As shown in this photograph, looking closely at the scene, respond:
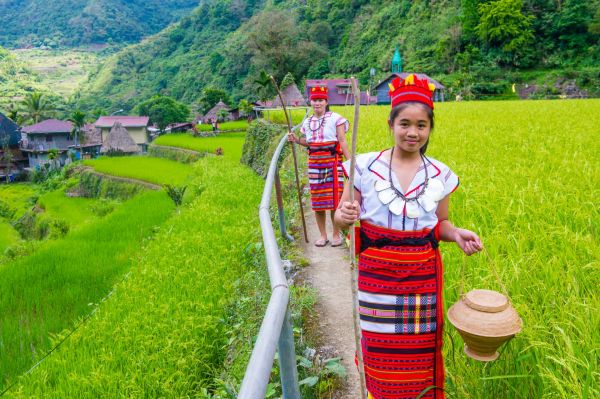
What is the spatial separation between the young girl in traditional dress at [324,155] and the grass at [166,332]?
2.51ft

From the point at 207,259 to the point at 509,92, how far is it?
1336 inches

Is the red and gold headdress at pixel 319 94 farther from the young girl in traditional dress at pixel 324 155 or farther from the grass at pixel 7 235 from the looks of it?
the grass at pixel 7 235

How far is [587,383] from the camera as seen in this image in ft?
4.45

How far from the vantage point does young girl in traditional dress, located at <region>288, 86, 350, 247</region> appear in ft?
13.6

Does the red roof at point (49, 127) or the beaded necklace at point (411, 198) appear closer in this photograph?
the beaded necklace at point (411, 198)

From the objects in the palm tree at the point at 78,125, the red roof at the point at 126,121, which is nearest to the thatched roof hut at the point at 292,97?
the palm tree at the point at 78,125

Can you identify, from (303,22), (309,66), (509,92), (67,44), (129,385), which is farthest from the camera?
(67,44)

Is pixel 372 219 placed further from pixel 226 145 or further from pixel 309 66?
pixel 309 66

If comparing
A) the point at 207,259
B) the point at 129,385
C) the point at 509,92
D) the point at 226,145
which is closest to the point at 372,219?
the point at 129,385

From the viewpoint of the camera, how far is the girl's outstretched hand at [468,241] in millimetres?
1661

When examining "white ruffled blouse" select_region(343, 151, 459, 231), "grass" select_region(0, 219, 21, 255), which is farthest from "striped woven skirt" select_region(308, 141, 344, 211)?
"grass" select_region(0, 219, 21, 255)

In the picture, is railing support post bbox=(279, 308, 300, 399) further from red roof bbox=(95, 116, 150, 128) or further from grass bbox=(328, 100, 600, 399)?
red roof bbox=(95, 116, 150, 128)

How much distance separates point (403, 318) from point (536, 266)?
108cm

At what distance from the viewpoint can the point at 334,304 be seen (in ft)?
10.3
